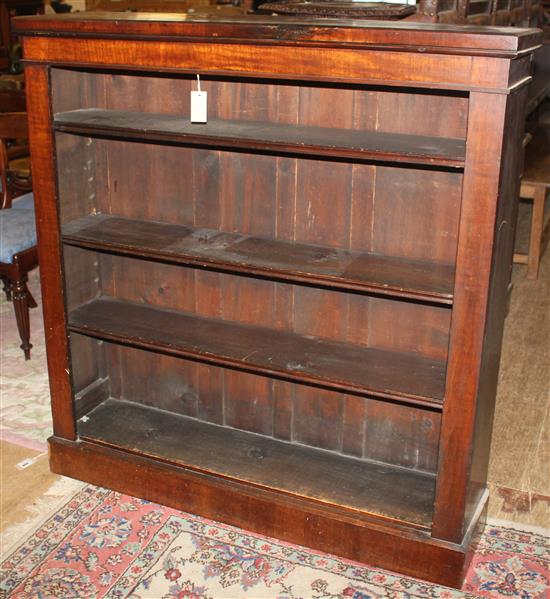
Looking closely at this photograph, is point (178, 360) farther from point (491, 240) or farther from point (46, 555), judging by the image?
point (491, 240)

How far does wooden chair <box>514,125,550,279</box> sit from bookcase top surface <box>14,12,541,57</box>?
2.63m

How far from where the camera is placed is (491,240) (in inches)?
76.7

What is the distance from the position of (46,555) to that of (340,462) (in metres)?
0.96

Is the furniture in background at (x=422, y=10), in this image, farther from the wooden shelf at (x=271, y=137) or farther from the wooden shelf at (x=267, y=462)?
the wooden shelf at (x=267, y=462)

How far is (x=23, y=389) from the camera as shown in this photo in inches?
134

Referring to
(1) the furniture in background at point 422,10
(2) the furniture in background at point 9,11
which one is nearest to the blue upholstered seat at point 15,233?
(1) the furniture in background at point 422,10

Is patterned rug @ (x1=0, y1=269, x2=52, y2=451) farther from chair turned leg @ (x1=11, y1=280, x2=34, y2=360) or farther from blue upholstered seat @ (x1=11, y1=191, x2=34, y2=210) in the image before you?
blue upholstered seat @ (x1=11, y1=191, x2=34, y2=210)

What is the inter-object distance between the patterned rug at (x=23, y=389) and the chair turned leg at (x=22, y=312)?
70 mm

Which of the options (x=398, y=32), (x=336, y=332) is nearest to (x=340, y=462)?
(x=336, y=332)

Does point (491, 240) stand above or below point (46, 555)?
above

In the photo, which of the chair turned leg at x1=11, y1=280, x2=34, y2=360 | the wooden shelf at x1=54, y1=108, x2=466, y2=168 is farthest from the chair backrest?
the wooden shelf at x1=54, y1=108, x2=466, y2=168

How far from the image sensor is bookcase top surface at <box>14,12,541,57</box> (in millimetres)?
1818

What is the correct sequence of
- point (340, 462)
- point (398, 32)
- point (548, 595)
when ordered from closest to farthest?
point (398, 32), point (548, 595), point (340, 462)

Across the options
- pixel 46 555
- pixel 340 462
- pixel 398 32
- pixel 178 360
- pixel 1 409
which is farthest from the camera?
pixel 1 409
